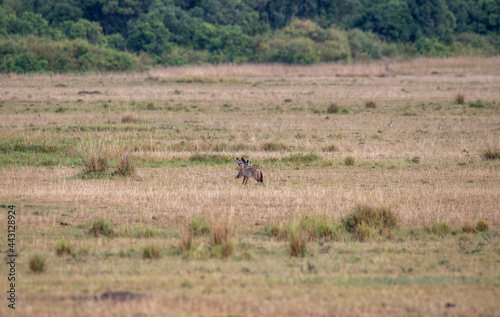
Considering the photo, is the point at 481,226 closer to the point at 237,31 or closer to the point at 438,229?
the point at 438,229

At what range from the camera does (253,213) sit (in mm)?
10859

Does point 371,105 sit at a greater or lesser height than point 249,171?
lesser

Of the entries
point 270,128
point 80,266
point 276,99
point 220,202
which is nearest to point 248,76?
point 276,99

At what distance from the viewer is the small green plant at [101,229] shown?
9352 millimetres

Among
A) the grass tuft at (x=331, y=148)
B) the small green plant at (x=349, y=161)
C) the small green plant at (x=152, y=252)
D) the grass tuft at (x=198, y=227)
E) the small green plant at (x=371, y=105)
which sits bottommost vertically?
the small green plant at (x=371, y=105)

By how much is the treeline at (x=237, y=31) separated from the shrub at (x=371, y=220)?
44.2m

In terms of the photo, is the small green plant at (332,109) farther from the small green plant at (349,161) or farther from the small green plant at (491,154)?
the small green plant at (349,161)

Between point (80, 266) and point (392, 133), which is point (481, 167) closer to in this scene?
point (392, 133)

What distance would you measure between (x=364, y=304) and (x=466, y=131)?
1670 cm

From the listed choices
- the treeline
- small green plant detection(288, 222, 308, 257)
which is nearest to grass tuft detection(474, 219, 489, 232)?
small green plant detection(288, 222, 308, 257)

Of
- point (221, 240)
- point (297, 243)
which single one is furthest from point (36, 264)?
point (297, 243)

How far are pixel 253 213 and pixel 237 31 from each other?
5388cm

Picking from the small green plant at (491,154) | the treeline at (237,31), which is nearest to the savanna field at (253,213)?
the small green plant at (491,154)

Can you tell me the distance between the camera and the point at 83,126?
2186cm
